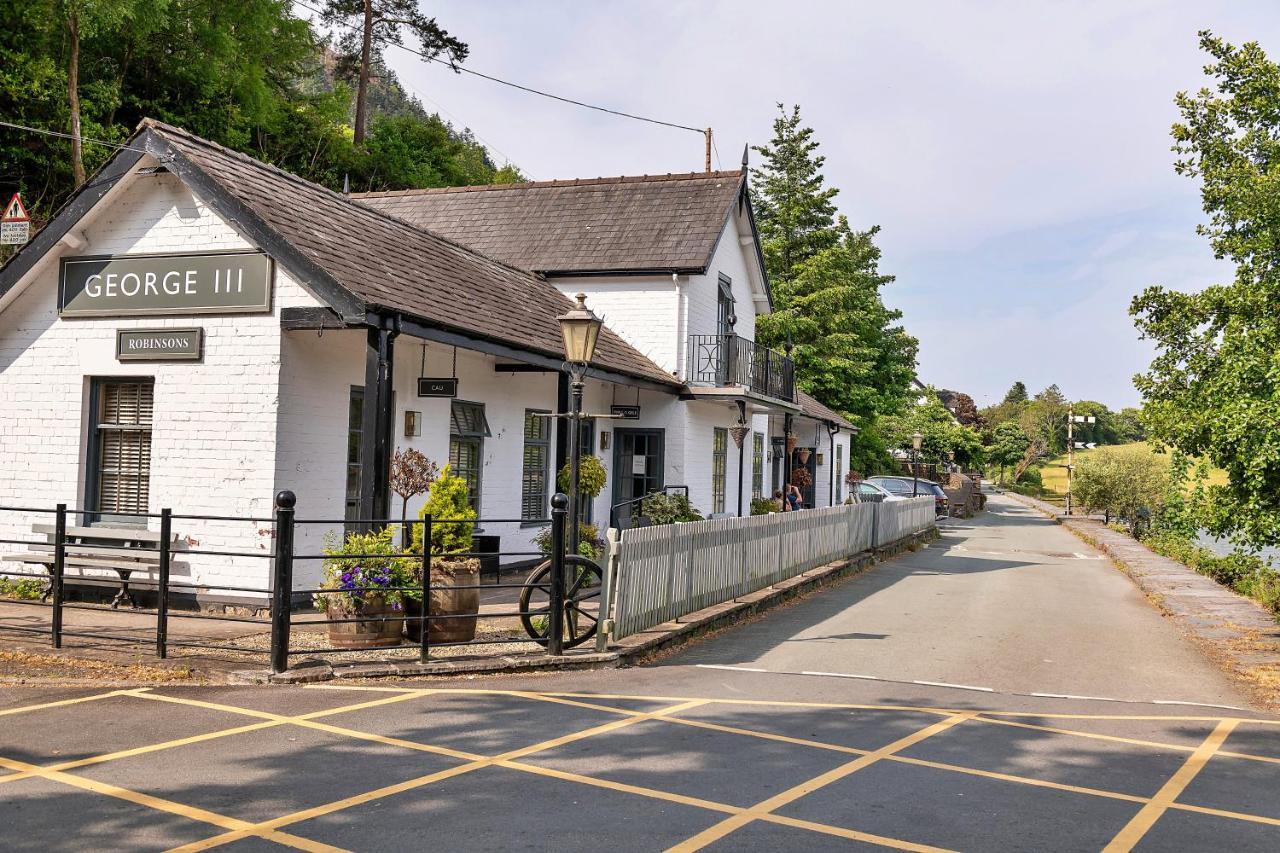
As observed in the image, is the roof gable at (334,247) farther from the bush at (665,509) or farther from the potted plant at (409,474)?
the bush at (665,509)

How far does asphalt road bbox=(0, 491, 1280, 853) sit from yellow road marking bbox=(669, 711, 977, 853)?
0.9 inches

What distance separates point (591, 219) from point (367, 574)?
558 inches

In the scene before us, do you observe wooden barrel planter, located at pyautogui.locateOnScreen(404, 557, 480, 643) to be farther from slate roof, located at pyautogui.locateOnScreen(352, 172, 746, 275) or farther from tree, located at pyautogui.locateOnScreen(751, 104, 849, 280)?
tree, located at pyautogui.locateOnScreen(751, 104, 849, 280)

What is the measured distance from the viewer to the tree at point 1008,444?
81.3 metres

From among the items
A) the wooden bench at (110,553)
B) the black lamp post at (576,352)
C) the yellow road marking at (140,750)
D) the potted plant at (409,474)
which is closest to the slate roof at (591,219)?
the potted plant at (409,474)

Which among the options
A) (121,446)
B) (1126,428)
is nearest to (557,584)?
(121,446)

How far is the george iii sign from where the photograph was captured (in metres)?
11.7

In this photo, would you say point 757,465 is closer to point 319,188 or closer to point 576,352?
point 319,188

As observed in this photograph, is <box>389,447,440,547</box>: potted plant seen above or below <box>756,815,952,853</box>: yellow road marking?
above

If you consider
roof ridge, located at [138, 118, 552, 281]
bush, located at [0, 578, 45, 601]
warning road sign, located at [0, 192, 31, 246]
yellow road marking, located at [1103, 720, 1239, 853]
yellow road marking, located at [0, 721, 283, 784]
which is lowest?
yellow road marking, located at [1103, 720, 1239, 853]

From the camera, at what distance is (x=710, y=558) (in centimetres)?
1270

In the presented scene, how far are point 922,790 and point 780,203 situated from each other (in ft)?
138

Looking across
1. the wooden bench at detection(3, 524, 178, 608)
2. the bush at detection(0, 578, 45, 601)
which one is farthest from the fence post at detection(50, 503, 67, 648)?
the bush at detection(0, 578, 45, 601)

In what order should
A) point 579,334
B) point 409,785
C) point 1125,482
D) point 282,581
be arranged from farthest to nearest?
1. point 1125,482
2. point 579,334
3. point 282,581
4. point 409,785
